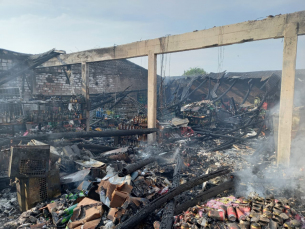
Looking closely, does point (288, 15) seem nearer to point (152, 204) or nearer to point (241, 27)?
point (241, 27)

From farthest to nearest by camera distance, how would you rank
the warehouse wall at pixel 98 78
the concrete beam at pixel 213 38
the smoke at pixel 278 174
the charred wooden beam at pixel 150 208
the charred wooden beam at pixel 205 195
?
the warehouse wall at pixel 98 78
the concrete beam at pixel 213 38
the smoke at pixel 278 174
the charred wooden beam at pixel 205 195
the charred wooden beam at pixel 150 208

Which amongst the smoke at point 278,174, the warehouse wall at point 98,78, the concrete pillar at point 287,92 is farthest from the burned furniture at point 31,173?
the warehouse wall at point 98,78

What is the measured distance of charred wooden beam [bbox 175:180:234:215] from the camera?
382cm

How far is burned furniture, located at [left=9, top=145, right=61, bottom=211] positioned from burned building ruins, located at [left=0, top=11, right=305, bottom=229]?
2 centimetres

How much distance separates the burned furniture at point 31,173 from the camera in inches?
154

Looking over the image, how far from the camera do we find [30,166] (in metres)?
4.04

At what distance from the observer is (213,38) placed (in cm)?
684

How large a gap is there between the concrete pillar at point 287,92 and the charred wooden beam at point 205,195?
2.32 m

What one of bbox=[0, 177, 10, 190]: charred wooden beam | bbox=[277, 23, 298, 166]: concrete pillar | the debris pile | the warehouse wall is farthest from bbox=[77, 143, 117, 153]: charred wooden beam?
the warehouse wall

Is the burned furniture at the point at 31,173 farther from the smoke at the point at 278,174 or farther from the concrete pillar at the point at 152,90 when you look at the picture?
the concrete pillar at the point at 152,90

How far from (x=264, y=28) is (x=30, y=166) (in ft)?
23.8

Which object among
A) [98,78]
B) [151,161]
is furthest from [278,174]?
[98,78]

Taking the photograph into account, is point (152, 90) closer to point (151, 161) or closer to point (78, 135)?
point (78, 135)

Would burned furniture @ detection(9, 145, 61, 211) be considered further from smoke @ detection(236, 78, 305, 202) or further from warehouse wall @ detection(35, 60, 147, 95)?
warehouse wall @ detection(35, 60, 147, 95)
